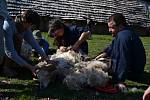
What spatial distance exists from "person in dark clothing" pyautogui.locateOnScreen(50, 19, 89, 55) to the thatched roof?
16.3m

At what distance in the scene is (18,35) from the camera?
9562 millimetres

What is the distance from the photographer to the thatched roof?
2862 cm

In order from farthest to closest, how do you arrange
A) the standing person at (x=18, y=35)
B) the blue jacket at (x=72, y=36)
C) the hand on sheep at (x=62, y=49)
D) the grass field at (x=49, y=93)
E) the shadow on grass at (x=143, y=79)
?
the blue jacket at (x=72, y=36) < the hand on sheep at (x=62, y=49) < the shadow on grass at (x=143, y=79) < the standing person at (x=18, y=35) < the grass field at (x=49, y=93)

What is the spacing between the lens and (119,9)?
116ft

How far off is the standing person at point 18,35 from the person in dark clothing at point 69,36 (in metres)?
0.60

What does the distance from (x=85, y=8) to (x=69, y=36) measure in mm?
22407

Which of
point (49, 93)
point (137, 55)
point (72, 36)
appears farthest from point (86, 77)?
point (72, 36)

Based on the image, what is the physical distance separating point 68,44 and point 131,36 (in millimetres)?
1628

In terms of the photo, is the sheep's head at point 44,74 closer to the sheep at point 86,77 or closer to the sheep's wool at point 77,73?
the sheep's wool at point 77,73

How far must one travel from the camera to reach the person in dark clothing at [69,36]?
996cm

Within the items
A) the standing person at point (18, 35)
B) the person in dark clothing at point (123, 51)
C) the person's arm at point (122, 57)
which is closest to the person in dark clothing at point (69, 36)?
the standing person at point (18, 35)

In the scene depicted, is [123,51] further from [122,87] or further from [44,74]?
[44,74]

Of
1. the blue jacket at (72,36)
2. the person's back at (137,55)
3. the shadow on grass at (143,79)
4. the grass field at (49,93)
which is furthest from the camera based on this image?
the blue jacket at (72,36)

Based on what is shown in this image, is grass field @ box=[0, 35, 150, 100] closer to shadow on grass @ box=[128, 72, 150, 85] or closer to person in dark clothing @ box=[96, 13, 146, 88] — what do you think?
person in dark clothing @ box=[96, 13, 146, 88]
